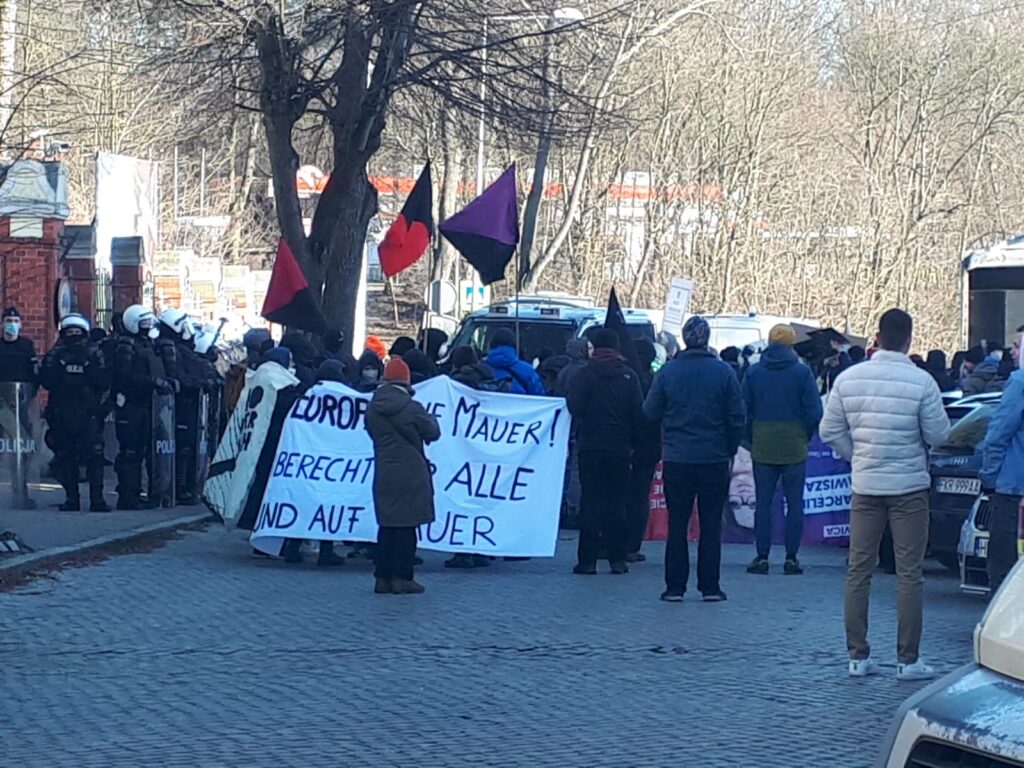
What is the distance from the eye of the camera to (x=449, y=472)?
550 inches

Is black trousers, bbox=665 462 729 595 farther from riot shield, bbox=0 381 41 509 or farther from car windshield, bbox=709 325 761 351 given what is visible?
car windshield, bbox=709 325 761 351

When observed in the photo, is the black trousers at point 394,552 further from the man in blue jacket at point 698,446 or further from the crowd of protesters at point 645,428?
the man in blue jacket at point 698,446

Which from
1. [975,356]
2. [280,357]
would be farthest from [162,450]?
[975,356]

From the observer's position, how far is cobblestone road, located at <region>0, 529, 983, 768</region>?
25.0ft

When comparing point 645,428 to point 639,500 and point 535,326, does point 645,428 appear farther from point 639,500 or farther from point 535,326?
point 535,326

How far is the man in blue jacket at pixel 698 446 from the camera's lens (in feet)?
38.9

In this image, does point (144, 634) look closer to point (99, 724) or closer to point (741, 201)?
point (99, 724)

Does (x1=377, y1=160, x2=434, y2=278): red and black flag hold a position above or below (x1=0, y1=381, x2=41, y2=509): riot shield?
above

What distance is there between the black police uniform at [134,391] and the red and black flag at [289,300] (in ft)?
4.20

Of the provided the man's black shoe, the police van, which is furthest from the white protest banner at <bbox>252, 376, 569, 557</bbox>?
the police van

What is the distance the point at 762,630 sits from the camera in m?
10.9

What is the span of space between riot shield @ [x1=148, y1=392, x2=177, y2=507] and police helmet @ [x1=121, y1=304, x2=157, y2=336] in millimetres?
741

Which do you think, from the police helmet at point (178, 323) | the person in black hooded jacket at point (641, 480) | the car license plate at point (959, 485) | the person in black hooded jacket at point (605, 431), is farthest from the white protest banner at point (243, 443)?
the car license plate at point (959, 485)

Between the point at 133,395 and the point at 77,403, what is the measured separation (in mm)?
542
